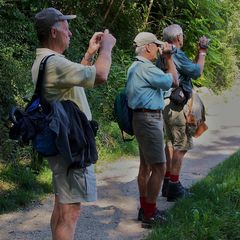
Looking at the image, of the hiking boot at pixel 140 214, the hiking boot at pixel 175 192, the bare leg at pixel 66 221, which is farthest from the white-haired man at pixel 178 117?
the bare leg at pixel 66 221

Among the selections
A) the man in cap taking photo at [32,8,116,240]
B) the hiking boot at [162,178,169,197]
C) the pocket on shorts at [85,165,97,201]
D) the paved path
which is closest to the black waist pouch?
the hiking boot at [162,178,169,197]

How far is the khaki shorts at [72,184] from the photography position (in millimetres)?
3453

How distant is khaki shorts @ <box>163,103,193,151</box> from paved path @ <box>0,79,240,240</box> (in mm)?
688

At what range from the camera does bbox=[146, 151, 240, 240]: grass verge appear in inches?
179

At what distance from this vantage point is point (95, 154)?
3.51 meters

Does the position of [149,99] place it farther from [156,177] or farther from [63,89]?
[63,89]

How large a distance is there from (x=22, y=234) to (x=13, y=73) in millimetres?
2749

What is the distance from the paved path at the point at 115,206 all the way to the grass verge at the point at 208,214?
1.05 feet

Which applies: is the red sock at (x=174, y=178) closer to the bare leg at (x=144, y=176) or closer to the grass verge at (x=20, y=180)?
the bare leg at (x=144, y=176)

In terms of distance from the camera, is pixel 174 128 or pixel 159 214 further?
pixel 174 128

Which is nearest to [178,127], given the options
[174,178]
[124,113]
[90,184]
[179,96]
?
[179,96]

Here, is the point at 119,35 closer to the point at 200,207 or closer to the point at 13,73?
the point at 13,73

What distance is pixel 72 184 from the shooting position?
3461 mm

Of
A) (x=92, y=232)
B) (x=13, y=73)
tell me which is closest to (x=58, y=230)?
(x=92, y=232)
